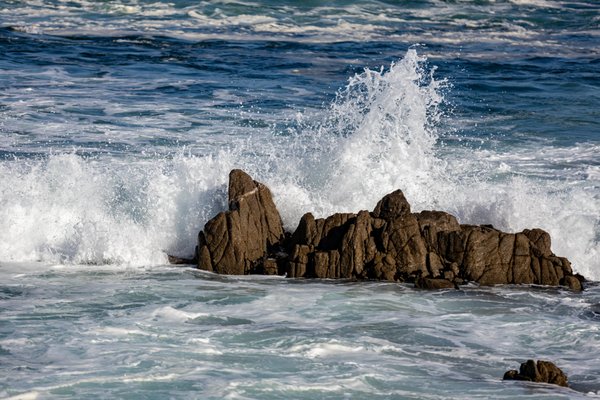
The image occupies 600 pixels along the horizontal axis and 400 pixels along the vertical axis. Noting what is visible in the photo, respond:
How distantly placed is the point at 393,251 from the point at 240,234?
5.17 feet

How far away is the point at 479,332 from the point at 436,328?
14.3 inches

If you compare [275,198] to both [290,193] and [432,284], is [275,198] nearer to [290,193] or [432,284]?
[290,193]

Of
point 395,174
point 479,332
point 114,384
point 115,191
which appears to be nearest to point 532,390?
point 479,332

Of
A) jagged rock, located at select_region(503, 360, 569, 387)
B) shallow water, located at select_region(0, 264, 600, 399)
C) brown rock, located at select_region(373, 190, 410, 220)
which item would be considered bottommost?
shallow water, located at select_region(0, 264, 600, 399)

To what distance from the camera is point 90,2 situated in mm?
33344

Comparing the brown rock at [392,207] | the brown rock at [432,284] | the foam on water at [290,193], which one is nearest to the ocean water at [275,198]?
the foam on water at [290,193]

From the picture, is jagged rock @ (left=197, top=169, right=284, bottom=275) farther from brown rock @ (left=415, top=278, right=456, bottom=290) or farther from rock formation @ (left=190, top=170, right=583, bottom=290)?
brown rock @ (left=415, top=278, right=456, bottom=290)

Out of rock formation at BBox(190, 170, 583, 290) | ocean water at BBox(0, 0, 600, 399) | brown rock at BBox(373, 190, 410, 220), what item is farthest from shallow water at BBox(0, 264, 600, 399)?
brown rock at BBox(373, 190, 410, 220)

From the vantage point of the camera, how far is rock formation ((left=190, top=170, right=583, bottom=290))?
1112 cm

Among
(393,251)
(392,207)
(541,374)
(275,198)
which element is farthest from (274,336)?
(275,198)

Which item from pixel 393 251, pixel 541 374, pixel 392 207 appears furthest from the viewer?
pixel 392 207

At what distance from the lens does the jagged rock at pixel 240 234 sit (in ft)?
37.6

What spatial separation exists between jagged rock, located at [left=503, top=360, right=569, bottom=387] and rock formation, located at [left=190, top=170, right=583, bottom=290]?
291 cm

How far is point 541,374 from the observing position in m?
7.92
